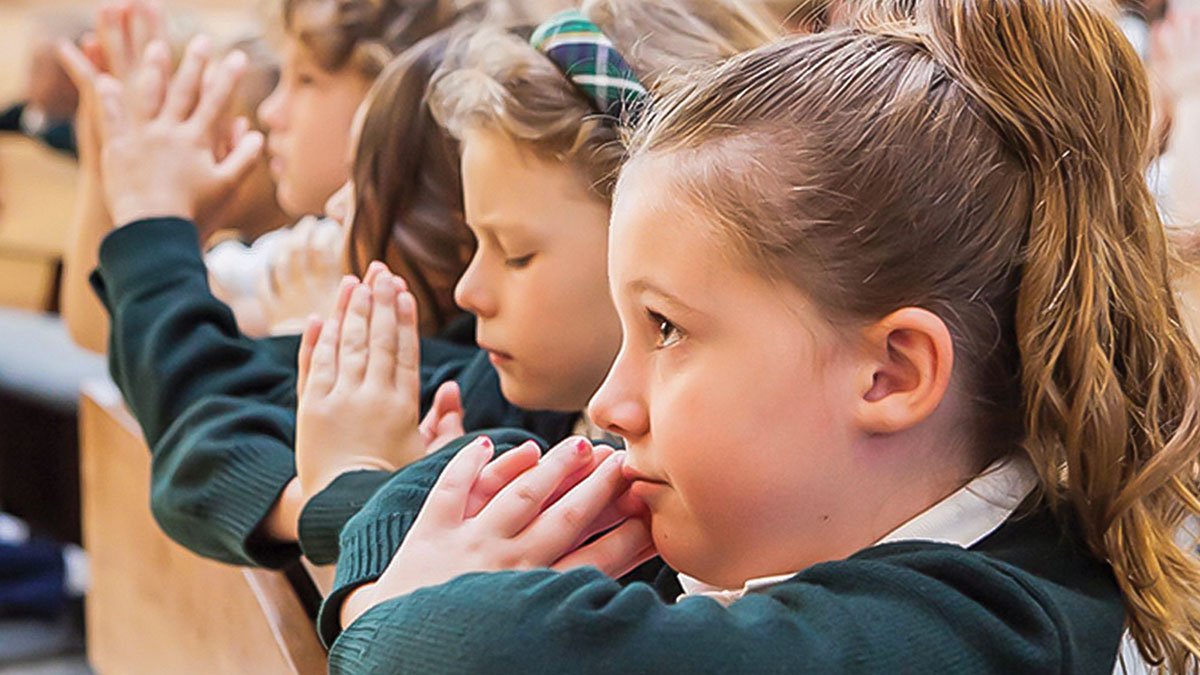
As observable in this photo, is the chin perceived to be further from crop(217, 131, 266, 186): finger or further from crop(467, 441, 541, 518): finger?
crop(217, 131, 266, 186): finger

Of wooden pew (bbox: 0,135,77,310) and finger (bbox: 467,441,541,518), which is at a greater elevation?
finger (bbox: 467,441,541,518)

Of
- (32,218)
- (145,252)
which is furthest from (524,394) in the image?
(32,218)

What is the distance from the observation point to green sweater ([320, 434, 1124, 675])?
52 centimetres

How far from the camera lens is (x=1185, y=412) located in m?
0.63

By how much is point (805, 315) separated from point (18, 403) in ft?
5.95

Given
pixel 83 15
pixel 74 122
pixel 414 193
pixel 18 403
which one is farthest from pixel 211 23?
pixel 414 193

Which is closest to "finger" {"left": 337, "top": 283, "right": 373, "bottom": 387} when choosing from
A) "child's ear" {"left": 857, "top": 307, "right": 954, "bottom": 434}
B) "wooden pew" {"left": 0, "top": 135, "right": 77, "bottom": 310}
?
"child's ear" {"left": 857, "top": 307, "right": 954, "bottom": 434}

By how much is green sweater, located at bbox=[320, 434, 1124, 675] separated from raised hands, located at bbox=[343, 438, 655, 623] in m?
0.03

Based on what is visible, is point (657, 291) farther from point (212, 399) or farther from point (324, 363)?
point (212, 399)

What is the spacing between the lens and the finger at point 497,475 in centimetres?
63

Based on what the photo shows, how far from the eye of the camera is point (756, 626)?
1.72 ft

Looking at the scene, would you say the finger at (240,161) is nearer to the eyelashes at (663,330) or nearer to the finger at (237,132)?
the finger at (237,132)

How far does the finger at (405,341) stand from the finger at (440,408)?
0.15ft

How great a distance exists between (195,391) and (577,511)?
0.44m
